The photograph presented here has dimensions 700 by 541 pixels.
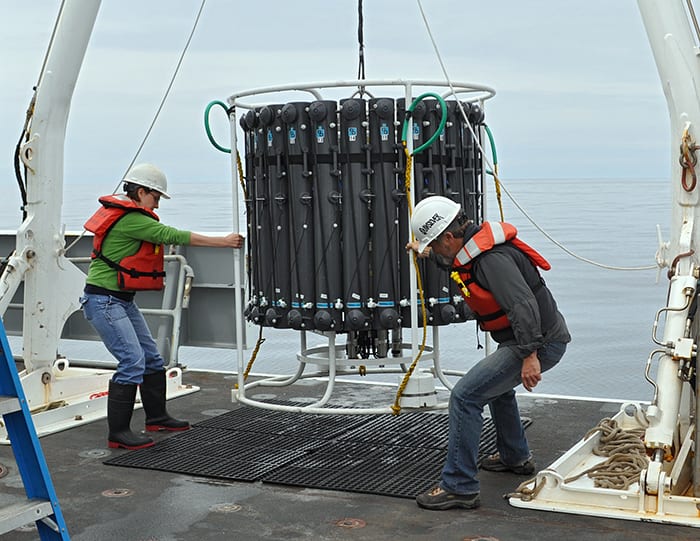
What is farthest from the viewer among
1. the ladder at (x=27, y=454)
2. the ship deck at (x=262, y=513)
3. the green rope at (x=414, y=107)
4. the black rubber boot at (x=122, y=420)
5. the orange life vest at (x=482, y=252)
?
the black rubber boot at (x=122, y=420)

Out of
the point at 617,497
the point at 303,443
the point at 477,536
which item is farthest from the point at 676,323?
the point at 303,443

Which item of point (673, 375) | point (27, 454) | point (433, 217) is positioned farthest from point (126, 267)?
point (673, 375)

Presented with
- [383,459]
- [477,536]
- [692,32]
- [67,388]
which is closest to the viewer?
[477,536]

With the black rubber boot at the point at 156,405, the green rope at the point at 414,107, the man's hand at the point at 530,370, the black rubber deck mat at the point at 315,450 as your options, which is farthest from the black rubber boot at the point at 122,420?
the man's hand at the point at 530,370

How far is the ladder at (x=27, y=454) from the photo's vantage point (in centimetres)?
402

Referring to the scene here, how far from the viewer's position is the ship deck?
489 centimetres

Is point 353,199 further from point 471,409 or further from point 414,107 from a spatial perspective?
point 471,409

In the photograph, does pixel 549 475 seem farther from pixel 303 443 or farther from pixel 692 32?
pixel 692 32

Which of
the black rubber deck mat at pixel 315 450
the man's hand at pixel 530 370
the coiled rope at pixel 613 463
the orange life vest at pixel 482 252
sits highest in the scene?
the orange life vest at pixel 482 252

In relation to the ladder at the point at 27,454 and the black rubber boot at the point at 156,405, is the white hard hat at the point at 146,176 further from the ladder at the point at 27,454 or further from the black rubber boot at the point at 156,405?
the ladder at the point at 27,454

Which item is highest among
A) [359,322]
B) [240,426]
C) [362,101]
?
[362,101]

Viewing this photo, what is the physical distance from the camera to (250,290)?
738 cm

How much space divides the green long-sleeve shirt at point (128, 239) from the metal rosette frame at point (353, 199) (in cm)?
72

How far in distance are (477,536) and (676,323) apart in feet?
5.06
